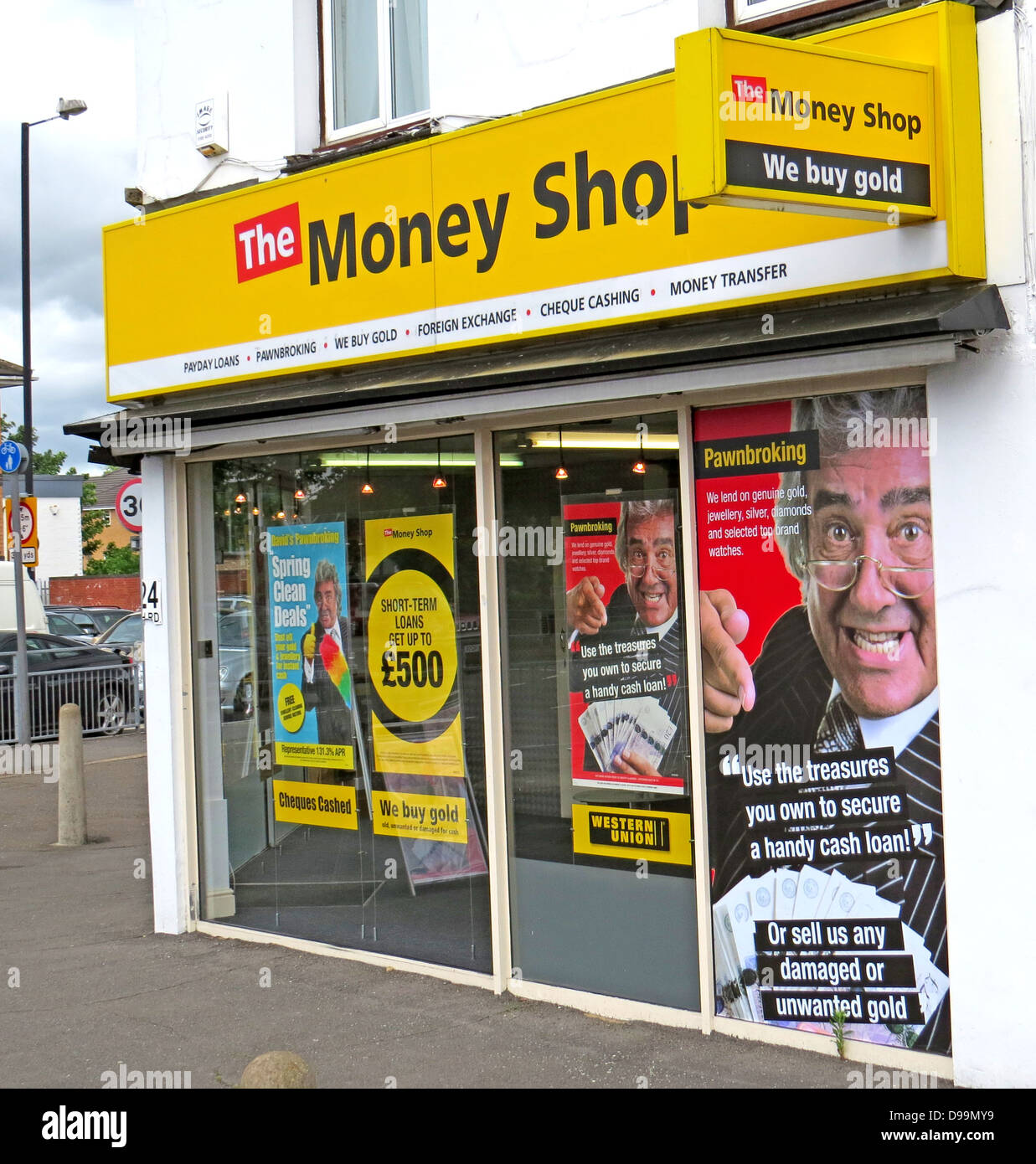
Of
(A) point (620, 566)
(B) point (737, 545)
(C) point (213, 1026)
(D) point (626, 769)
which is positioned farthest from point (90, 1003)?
(B) point (737, 545)

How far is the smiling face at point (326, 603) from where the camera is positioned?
7707 millimetres

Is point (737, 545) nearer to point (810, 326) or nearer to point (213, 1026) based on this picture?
point (810, 326)

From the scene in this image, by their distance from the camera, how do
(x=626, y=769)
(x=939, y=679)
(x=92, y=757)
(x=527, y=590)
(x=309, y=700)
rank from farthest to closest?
(x=92, y=757) < (x=309, y=700) < (x=527, y=590) < (x=626, y=769) < (x=939, y=679)

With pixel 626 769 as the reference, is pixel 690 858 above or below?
below

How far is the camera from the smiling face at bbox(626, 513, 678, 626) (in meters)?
6.16

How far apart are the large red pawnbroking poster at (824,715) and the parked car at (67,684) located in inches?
560

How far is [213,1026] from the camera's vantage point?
257 inches

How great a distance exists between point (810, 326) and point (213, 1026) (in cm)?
432

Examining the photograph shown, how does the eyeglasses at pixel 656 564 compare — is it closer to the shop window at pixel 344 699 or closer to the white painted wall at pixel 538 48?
the shop window at pixel 344 699

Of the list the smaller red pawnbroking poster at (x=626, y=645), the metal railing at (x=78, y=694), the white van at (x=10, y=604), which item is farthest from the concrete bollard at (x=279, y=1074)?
the white van at (x=10, y=604)

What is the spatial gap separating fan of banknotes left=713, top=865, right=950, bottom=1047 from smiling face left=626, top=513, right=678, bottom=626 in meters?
1.28

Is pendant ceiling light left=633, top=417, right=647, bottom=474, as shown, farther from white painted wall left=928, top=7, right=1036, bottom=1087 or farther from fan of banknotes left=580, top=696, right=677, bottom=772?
white painted wall left=928, top=7, right=1036, bottom=1087

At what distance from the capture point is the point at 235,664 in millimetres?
8367
